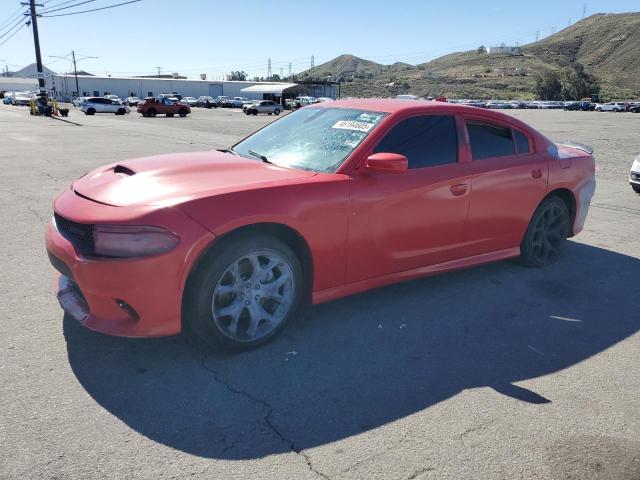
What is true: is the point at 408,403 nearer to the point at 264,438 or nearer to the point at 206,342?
the point at 264,438

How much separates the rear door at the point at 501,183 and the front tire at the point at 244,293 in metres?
1.81

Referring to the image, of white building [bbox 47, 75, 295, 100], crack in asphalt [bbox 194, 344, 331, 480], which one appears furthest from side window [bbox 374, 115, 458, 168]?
white building [bbox 47, 75, 295, 100]

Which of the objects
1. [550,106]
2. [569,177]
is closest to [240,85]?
[550,106]

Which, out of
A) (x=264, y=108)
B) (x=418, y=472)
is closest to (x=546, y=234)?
(x=418, y=472)

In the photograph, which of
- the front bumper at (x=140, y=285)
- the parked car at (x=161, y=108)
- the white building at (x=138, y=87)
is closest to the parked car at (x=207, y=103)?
the white building at (x=138, y=87)

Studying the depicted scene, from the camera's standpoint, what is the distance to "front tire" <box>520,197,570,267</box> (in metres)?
5.02

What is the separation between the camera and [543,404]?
2.91 metres

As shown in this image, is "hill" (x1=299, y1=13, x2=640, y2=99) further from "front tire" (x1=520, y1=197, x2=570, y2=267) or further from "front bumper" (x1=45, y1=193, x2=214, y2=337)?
"front bumper" (x1=45, y1=193, x2=214, y2=337)

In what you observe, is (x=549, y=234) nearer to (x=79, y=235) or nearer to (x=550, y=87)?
(x=79, y=235)

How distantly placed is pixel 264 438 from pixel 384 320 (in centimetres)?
160

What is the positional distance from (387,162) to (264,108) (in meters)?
47.5

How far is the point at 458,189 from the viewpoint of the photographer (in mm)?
4176

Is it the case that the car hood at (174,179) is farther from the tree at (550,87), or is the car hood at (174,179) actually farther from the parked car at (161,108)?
the tree at (550,87)

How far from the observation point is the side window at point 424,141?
3.93 meters
